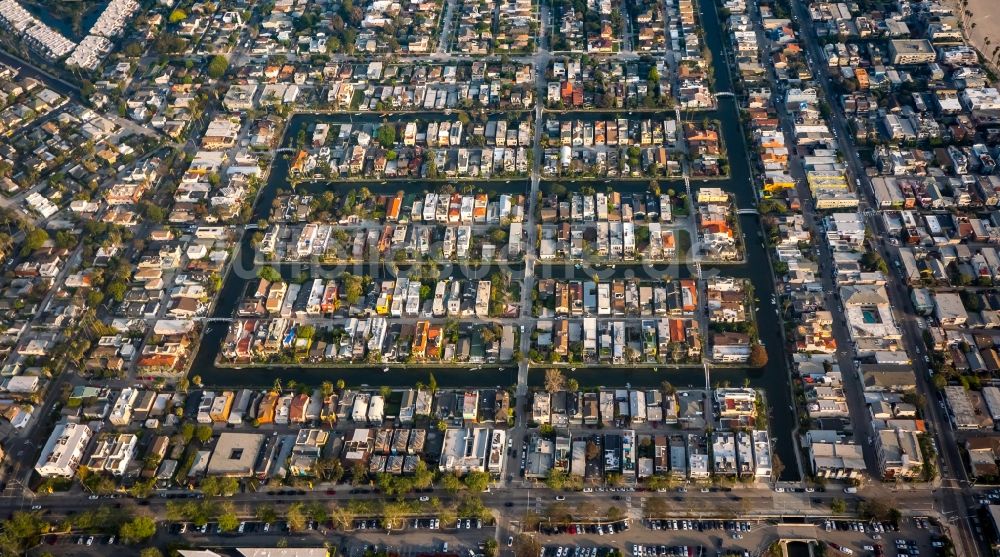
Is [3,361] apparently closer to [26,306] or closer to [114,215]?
[26,306]

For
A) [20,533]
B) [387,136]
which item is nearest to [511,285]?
[387,136]

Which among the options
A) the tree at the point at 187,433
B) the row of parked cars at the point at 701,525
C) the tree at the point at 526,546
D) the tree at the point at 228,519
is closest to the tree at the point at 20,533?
the tree at the point at 187,433

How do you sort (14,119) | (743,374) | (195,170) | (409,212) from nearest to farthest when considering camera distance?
1. (743,374)
2. (409,212)
3. (195,170)
4. (14,119)

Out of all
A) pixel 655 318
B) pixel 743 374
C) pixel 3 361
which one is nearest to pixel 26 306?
pixel 3 361

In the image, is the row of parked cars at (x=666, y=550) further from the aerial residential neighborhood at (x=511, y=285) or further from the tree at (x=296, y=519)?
the tree at (x=296, y=519)

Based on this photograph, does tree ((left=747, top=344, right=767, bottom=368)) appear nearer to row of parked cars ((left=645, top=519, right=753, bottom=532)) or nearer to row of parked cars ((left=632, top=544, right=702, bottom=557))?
row of parked cars ((left=645, top=519, right=753, bottom=532))
